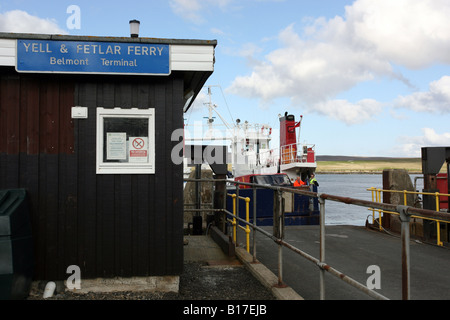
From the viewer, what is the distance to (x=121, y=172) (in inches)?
211

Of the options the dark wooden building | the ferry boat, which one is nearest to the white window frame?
the dark wooden building

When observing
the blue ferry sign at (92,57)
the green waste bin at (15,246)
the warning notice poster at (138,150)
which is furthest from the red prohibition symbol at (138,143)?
the green waste bin at (15,246)

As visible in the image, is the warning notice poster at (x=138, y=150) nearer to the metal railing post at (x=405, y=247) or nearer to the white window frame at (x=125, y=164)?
the white window frame at (x=125, y=164)

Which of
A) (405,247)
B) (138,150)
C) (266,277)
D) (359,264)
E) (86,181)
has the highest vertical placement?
(138,150)

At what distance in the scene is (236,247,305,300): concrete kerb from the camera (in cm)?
491

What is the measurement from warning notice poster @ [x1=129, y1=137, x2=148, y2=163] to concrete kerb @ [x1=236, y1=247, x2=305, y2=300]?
2.29 metres

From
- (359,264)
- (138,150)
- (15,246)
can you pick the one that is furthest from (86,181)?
(359,264)

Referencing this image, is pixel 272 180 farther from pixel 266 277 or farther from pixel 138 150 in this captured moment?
pixel 138 150

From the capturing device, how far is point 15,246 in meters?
4.57

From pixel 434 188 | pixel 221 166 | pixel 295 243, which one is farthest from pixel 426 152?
pixel 221 166

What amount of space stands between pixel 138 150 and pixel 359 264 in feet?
13.9

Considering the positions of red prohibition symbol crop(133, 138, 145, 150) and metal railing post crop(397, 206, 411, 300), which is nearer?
metal railing post crop(397, 206, 411, 300)

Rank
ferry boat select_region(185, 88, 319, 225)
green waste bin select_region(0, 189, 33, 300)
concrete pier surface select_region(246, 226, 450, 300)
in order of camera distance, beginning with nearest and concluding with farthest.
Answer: green waste bin select_region(0, 189, 33, 300) → concrete pier surface select_region(246, 226, 450, 300) → ferry boat select_region(185, 88, 319, 225)

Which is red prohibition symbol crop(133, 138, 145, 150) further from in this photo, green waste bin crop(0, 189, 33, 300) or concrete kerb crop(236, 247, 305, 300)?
concrete kerb crop(236, 247, 305, 300)
